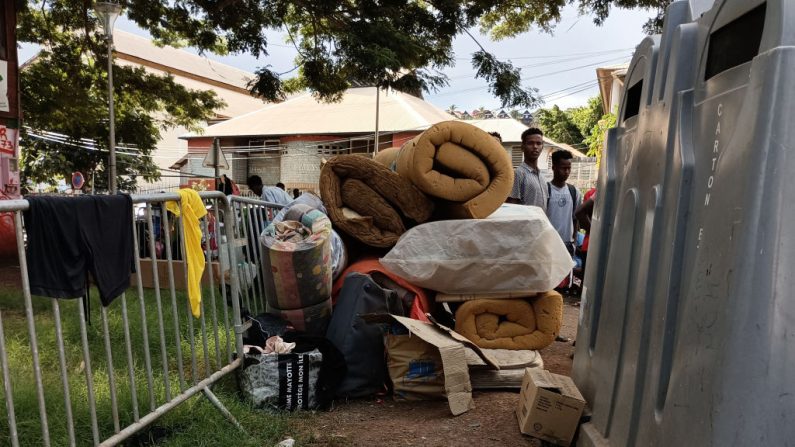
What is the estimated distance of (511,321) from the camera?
398 cm

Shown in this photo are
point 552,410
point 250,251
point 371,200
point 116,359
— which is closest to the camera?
point 552,410

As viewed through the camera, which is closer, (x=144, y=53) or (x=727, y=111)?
(x=727, y=111)

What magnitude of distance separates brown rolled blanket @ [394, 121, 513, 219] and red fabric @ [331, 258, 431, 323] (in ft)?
2.08

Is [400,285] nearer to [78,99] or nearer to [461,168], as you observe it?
[461,168]

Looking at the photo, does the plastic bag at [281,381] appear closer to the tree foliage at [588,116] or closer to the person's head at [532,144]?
the person's head at [532,144]

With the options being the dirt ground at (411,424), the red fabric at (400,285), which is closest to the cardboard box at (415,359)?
the dirt ground at (411,424)

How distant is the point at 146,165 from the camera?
67.2 feet

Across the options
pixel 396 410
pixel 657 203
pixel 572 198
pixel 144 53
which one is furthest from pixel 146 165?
pixel 657 203

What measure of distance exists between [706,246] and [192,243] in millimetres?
2398

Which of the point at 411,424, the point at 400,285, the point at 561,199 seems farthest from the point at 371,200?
the point at 561,199

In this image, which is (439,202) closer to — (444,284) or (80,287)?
(444,284)

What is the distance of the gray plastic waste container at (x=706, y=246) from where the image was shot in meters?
1.26

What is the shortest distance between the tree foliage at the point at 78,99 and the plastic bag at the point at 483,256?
31.4 ft

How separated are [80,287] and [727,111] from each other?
2.34m
